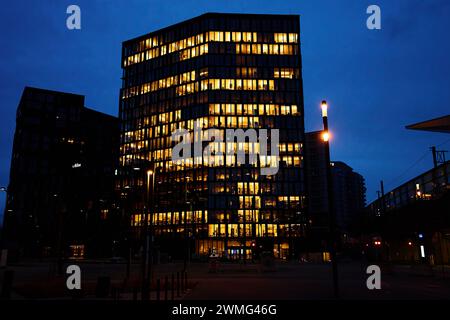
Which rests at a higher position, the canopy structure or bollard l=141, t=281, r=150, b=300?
the canopy structure

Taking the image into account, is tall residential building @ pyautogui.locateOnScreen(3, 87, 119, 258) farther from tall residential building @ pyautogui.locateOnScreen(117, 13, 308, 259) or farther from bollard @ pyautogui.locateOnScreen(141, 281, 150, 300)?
bollard @ pyautogui.locateOnScreen(141, 281, 150, 300)

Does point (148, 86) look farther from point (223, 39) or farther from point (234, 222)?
point (234, 222)

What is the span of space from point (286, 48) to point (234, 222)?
48166 mm

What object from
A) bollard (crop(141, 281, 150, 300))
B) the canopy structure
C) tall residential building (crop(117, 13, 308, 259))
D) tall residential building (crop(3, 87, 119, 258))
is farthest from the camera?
tall residential building (crop(3, 87, 119, 258))

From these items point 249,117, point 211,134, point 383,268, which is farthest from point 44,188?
point 383,268

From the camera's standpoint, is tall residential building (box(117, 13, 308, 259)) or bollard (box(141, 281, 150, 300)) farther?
tall residential building (box(117, 13, 308, 259))

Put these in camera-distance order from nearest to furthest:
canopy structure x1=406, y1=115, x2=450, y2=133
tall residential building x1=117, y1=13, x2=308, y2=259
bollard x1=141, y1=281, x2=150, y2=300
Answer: bollard x1=141, y1=281, x2=150, y2=300 < canopy structure x1=406, y1=115, x2=450, y2=133 < tall residential building x1=117, y1=13, x2=308, y2=259

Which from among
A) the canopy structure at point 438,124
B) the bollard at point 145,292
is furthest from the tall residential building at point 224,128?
the bollard at point 145,292

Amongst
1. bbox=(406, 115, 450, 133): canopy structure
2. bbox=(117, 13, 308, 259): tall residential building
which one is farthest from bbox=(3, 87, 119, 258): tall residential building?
bbox=(406, 115, 450, 133): canopy structure

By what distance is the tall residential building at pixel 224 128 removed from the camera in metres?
104

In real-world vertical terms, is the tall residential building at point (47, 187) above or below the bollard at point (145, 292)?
above

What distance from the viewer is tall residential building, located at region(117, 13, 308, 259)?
340ft

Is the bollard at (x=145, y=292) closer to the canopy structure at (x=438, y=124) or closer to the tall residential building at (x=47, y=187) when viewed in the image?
the canopy structure at (x=438, y=124)

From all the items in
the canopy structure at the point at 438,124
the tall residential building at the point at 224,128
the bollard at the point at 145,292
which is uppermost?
the tall residential building at the point at 224,128
